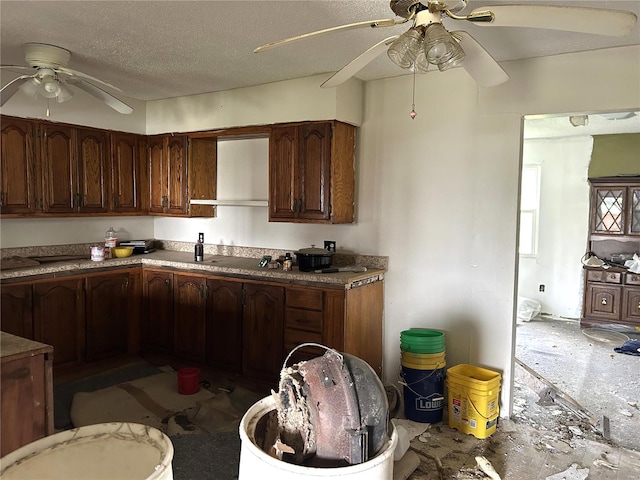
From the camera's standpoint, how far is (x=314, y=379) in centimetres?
139

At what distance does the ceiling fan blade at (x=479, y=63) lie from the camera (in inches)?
77.3

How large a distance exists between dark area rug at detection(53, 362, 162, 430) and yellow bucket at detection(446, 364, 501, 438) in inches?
97.8

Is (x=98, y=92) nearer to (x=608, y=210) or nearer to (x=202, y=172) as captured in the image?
(x=202, y=172)

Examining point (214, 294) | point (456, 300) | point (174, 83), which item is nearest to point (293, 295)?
point (214, 294)

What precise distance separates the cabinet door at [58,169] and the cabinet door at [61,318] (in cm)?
67

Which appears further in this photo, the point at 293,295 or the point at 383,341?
the point at 383,341

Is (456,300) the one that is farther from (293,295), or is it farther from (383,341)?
(293,295)

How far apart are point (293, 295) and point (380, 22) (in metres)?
2.10

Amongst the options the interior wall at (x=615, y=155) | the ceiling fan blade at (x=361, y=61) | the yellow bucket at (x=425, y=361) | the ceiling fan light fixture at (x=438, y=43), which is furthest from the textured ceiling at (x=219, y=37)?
the interior wall at (x=615, y=155)

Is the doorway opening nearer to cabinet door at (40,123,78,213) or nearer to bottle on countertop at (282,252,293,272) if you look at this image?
bottle on countertop at (282,252,293,272)

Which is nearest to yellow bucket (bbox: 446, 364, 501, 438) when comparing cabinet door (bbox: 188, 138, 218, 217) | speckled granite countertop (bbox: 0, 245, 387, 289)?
speckled granite countertop (bbox: 0, 245, 387, 289)

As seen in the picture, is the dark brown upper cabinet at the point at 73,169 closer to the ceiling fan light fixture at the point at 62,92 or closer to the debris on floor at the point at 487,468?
the ceiling fan light fixture at the point at 62,92

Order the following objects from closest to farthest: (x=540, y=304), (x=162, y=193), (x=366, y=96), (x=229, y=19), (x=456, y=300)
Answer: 1. (x=229, y=19)
2. (x=456, y=300)
3. (x=366, y=96)
4. (x=162, y=193)
5. (x=540, y=304)

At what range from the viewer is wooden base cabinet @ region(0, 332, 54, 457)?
1736 mm
